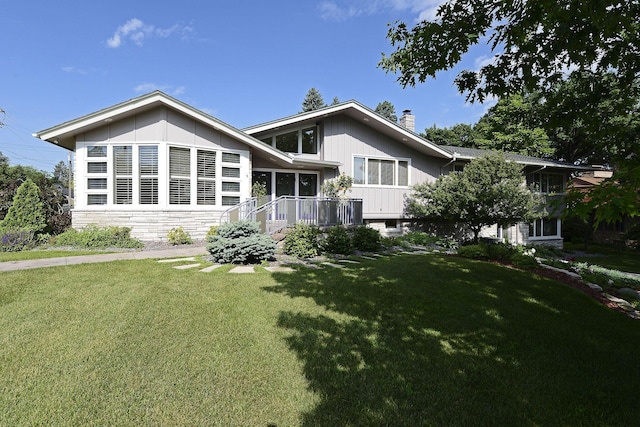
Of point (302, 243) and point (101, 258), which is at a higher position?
point (302, 243)

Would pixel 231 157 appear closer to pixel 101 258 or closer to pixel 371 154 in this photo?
pixel 101 258

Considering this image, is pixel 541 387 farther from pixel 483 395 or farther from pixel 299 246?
pixel 299 246

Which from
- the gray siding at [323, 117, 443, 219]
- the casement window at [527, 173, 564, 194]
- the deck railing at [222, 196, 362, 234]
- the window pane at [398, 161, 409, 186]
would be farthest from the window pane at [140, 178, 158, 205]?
the casement window at [527, 173, 564, 194]

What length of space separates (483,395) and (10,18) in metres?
18.0

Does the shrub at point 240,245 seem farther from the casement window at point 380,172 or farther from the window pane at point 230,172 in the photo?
the casement window at point 380,172

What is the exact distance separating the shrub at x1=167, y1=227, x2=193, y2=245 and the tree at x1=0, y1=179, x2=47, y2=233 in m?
4.49

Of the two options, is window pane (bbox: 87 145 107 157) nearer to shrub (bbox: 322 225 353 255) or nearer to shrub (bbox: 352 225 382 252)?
shrub (bbox: 322 225 353 255)

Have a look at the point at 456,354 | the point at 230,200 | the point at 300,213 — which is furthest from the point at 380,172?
the point at 456,354

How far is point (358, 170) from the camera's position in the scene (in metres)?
14.1

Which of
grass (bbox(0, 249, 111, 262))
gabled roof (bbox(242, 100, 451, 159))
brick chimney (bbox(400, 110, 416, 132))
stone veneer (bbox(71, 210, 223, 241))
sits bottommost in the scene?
grass (bbox(0, 249, 111, 262))

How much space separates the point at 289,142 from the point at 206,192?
175 inches

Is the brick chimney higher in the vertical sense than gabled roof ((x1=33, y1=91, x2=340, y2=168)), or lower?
higher

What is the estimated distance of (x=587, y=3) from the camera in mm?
2824

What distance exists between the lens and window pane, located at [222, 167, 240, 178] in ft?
38.4
